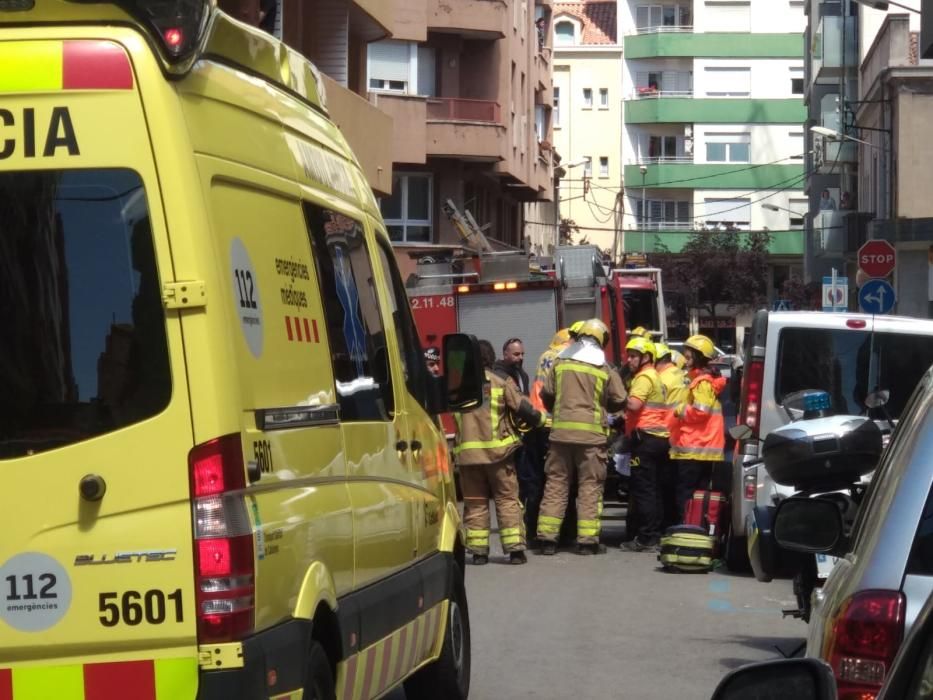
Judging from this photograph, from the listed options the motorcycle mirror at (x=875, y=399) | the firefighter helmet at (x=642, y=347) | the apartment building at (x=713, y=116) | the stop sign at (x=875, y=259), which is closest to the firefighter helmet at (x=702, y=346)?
the firefighter helmet at (x=642, y=347)

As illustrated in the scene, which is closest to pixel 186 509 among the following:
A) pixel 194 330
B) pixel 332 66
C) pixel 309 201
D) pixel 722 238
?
pixel 194 330

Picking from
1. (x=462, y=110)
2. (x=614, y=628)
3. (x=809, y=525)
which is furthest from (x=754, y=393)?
(x=462, y=110)

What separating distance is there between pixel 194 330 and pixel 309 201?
4.38 ft

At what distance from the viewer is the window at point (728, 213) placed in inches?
3191

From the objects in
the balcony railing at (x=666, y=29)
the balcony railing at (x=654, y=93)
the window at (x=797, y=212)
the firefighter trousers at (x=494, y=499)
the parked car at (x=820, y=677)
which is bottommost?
the firefighter trousers at (x=494, y=499)

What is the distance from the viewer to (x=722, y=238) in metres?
78.0

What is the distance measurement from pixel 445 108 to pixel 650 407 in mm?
25013

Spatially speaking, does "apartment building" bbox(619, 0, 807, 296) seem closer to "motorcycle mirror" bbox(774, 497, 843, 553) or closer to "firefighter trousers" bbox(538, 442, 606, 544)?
"firefighter trousers" bbox(538, 442, 606, 544)

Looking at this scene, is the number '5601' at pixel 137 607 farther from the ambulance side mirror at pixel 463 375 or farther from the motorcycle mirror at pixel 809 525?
the ambulance side mirror at pixel 463 375

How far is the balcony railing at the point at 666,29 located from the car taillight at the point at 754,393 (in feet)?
223

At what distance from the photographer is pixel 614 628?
11.1m

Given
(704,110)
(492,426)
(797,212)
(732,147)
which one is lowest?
(492,426)

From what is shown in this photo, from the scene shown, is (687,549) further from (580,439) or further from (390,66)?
(390,66)

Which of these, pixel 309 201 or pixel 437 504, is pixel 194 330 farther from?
pixel 437 504
